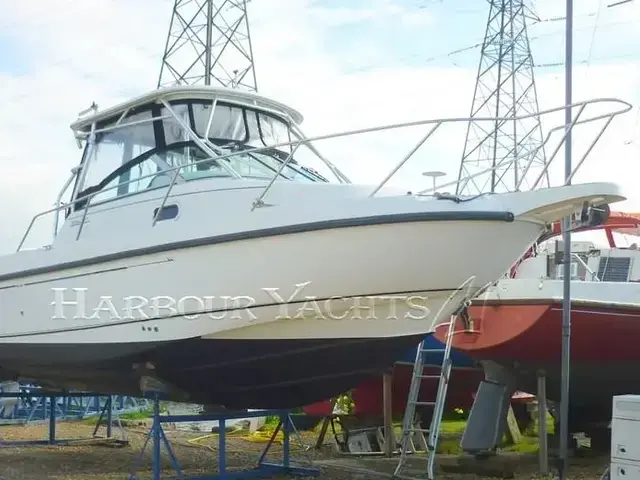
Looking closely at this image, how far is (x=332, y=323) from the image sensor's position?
527 cm

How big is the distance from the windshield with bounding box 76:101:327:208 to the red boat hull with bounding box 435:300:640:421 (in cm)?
212

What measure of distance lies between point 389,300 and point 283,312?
70 centimetres

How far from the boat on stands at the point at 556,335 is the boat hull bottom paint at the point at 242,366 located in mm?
1761

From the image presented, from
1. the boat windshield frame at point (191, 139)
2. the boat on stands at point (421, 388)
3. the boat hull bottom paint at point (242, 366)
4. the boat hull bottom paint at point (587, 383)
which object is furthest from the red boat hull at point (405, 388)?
the boat windshield frame at point (191, 139)

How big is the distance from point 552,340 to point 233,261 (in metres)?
3.32

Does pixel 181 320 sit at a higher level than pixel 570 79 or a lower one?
lower

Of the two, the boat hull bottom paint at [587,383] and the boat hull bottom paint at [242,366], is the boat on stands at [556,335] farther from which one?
the boat hull bottom paint at [242,366]

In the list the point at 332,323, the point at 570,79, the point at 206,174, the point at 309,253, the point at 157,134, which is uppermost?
the point at 570,79

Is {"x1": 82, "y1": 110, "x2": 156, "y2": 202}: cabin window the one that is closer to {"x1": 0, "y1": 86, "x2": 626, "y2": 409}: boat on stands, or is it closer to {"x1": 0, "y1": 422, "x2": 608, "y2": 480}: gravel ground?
{"x1": 0, "y1": 86, "x2": 626, "y2": 409}: boat on stands

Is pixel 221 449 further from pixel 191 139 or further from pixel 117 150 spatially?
pixel 117 150

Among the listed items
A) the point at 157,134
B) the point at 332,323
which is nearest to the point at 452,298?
the point at 332,323

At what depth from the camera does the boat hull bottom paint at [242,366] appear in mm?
5461

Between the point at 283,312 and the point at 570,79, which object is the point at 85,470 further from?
the point at 570,79

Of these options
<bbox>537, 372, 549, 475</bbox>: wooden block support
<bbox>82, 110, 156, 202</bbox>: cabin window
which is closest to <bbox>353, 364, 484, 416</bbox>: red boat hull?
<bbox>537, 372, 549, 475</bbox>: wooden block support
